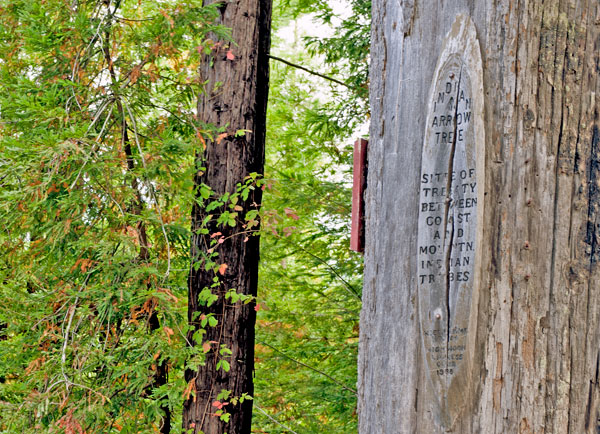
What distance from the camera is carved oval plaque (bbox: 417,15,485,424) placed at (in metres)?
1.51

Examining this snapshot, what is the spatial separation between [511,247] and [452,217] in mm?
154

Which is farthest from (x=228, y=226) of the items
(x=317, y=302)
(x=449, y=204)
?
(x=449, y=204)

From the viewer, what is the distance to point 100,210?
4.34 metres

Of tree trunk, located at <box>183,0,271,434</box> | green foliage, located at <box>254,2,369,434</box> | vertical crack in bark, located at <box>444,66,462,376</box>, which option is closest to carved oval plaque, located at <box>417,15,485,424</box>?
vertical crack in bark, located at <box>444,66,462,376</box>

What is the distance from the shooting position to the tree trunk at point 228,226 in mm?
4934

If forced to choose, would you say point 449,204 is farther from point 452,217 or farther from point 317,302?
point 317,302

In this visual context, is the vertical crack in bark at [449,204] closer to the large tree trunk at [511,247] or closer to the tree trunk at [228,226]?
the large tree trunk at [511,247]

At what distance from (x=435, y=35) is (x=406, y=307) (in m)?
0.70

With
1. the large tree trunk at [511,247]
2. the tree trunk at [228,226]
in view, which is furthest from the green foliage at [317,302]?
the large tree trunk at [511,247]

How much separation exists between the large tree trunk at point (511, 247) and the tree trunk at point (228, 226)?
3379 millimetres

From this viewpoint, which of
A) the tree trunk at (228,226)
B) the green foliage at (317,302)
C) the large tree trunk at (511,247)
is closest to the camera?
the large tree trunk at (511,247)

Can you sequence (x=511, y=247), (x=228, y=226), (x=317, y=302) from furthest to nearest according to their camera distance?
(x=317, y=302) → (x=228, y=226) → (x=511, y=247)

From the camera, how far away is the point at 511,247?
4.90ft

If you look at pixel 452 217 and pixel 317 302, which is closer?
pixel 452 217
